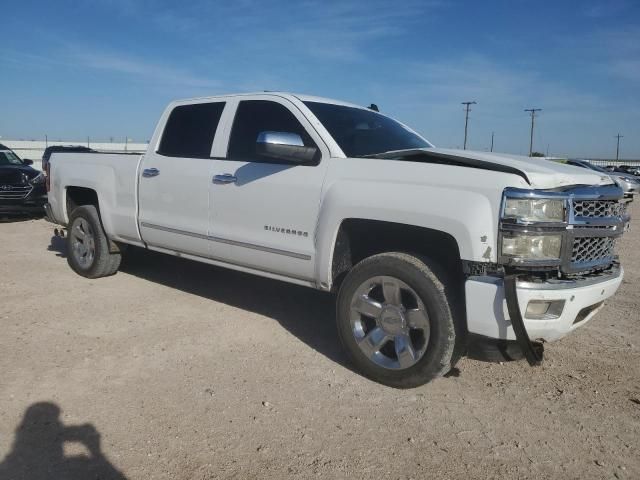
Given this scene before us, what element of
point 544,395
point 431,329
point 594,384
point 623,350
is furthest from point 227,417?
point 623,350

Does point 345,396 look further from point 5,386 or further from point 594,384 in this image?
point 5,386

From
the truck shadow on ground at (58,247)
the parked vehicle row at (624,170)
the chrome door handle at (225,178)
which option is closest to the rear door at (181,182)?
the chrome door handle at (225,178)

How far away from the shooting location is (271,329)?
15.1 feet

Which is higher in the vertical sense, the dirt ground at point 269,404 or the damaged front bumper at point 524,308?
the damaged front bumper at point 524,308

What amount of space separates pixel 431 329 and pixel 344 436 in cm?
85

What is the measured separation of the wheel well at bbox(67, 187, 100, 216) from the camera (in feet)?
20.5

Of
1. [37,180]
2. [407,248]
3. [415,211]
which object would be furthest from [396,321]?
[37,180]

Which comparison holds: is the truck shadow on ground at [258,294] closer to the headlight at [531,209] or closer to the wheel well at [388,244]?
the wheel well at [388,244]

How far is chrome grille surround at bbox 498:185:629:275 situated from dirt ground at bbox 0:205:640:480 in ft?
3.01

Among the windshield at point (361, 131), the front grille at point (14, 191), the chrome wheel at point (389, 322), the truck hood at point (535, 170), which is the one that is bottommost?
the chrome wheel at point (389, 322)

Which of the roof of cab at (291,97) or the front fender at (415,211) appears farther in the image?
the roof of cab at (291,97)

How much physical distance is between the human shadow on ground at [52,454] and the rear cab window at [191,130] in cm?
255

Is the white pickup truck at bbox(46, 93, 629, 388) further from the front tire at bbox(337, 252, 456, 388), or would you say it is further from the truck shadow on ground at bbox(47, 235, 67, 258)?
the truck shadow on ground at bbox(47, 235, 67, 258)

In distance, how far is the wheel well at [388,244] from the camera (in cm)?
351
